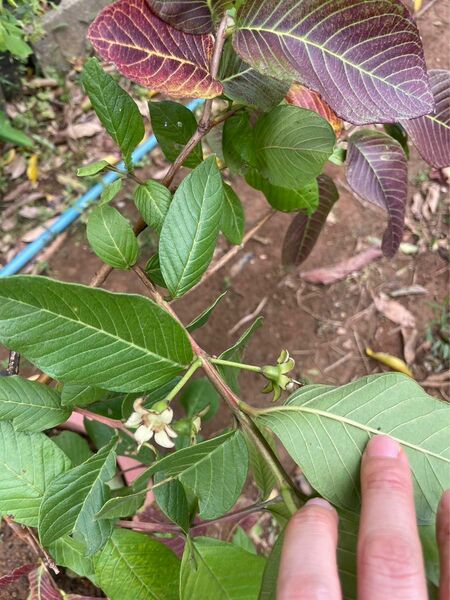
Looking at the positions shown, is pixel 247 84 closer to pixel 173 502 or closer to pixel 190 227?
pixel 190 227

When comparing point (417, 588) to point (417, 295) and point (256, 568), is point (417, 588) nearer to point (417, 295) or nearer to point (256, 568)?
point (256, 568)

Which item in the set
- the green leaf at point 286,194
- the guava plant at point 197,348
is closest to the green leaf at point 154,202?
the guava plant at point 197,348

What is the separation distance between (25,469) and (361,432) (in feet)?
1.40

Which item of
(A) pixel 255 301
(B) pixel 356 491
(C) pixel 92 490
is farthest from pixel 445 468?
(A) pixel 255 301

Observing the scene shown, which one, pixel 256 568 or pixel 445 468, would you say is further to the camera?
→ pixel 256 568

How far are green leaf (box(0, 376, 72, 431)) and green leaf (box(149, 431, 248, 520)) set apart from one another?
0.21 metres

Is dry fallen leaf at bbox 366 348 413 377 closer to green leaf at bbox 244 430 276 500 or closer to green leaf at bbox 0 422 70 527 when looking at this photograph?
green leaf at bbox 244 430 276 500

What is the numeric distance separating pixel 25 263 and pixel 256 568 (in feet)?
4.33

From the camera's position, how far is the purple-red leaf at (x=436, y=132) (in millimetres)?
835

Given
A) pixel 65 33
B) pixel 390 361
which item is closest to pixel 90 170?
pixel 390 361

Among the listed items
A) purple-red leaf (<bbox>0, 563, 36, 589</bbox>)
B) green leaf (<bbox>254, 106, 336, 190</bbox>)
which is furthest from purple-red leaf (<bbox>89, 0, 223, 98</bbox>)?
purple-red leaf (<bbox>0, 563, 36, 589</bbox>)

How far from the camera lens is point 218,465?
605mm

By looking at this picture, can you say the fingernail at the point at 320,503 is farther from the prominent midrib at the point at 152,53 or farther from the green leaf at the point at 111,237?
the prominent midrib at the point at 152,53

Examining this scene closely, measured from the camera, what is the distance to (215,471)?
61cm
